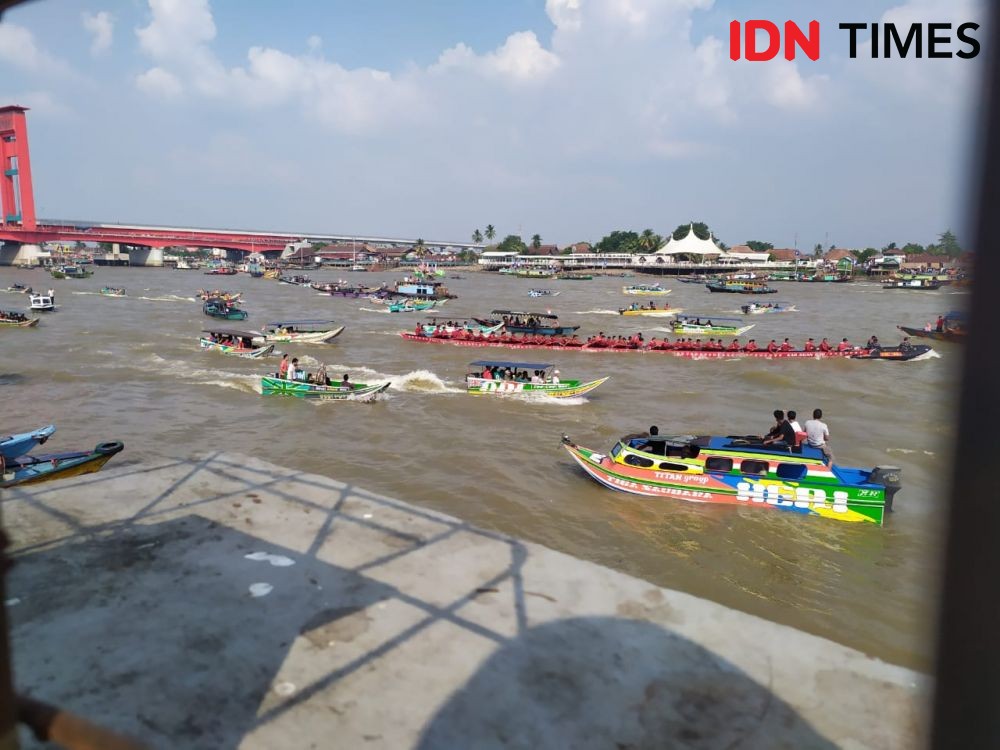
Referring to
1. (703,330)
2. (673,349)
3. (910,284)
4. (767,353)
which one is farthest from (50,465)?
(910,284)

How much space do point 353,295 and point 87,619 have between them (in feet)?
200

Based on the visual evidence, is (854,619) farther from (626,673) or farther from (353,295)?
(353,295)

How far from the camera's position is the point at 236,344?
A: 29.7 metres

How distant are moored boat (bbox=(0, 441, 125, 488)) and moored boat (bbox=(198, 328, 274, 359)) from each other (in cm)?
1701

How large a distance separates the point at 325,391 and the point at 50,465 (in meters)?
9.56

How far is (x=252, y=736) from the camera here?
3.80 meters

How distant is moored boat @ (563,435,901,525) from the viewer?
459 inches

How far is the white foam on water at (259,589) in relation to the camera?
5.25 meters

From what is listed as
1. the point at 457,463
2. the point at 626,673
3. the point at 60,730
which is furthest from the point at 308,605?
the point at 457,463

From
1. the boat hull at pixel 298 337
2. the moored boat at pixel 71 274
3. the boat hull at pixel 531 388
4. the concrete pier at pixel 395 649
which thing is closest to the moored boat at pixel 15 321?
the boat hull at pixel 298 337

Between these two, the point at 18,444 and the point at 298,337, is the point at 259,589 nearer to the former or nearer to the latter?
the point at 18,444

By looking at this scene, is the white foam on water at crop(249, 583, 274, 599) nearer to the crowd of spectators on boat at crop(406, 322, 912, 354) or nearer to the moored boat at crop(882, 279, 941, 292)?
the crowd of spectators on boat at crop(406, 322, 912, 354)

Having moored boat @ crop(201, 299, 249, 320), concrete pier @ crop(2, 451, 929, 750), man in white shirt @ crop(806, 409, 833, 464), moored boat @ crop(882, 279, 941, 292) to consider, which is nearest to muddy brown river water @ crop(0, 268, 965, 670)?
man in white shirt @ crop(806, 409, 833, 464)

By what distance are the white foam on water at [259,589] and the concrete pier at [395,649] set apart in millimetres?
26
